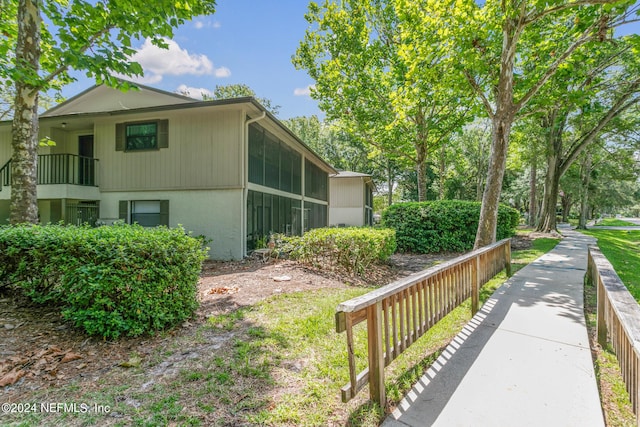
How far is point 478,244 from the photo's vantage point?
26.9 ft

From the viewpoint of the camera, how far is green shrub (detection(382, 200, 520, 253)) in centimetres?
1082

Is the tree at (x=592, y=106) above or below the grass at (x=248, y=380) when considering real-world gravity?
above

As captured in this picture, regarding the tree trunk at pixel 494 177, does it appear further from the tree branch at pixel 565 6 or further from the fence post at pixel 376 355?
the fence post at pixel 376 355

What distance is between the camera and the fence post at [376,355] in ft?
7.66

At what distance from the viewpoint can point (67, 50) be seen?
5.80 metres

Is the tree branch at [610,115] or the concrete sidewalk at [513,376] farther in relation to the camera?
the tree branch at [610,115]

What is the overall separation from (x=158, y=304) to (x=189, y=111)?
305 inches

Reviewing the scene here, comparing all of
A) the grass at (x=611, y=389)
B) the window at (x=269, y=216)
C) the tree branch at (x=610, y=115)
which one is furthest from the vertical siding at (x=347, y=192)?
the grass at (x=611, y=389)

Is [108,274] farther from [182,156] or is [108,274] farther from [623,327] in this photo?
[182,156]

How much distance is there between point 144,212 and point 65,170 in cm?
318

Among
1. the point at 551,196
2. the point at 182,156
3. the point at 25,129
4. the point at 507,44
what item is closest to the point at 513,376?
the point at 507,44

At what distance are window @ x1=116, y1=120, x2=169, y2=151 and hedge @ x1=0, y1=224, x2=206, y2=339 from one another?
22.0 feet

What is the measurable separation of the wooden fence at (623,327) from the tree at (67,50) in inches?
305

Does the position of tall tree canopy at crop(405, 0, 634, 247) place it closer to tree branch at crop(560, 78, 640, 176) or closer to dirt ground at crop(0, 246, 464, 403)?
tree branch at crop(560, 78, 640, 176)
